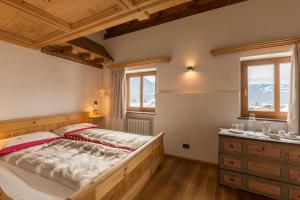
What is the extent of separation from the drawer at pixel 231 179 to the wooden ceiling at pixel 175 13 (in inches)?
119

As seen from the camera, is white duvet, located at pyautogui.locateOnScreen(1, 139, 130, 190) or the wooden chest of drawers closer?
white duvet, located at pyautogui.locateOnScreen(1, 139, 130, 190)

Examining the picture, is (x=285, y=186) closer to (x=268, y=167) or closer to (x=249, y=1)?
(x=268, y=167)

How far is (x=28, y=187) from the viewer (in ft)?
4.36

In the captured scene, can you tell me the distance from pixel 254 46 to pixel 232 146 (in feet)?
5.60

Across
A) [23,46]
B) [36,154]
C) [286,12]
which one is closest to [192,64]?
[286,12]

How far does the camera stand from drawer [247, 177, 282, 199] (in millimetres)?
1905

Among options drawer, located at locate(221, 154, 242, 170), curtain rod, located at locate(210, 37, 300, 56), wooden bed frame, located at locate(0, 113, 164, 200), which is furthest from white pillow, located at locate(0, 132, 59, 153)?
curtain rod, located at locate(210, 37, 300, 56)

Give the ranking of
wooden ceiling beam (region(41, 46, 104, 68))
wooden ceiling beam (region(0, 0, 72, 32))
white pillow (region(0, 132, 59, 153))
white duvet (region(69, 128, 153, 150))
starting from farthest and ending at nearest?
wooden ceiling beam (region(41, 46, 104, 68))
white duvet (region(69, 128, 153, 150))
white pillow (region(0, 132, 59, 153))
wooden ceiling beam (region(0, 0, 72, 32))

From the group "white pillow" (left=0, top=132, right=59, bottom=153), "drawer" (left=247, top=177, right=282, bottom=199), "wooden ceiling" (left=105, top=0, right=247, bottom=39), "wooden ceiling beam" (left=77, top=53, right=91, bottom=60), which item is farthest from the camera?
"wooden ceiling beam" (left=77, top=53, right=91, bottom=60)

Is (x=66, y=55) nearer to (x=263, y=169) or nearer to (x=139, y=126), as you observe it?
(x=139, y=126)

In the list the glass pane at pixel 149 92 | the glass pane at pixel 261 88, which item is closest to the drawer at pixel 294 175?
the glass pane at pixel 261 88

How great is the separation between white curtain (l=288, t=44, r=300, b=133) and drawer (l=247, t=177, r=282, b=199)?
894mm

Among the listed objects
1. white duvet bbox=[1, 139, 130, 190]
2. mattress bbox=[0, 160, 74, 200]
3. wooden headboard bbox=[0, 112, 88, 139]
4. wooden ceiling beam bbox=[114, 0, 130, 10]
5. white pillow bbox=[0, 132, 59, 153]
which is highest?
wooden ceiling beam bbox=[114, 0, 130, 10]

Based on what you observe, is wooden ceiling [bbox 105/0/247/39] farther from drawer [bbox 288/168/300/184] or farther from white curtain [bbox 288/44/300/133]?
drawer [bbox 288/168/300/184]
